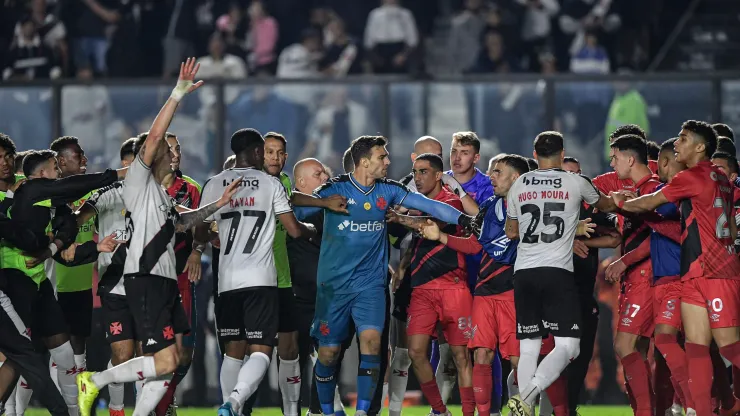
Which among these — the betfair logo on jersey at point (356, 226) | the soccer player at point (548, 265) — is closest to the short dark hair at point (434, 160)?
the betfair logo on jersey at point (356, 226)

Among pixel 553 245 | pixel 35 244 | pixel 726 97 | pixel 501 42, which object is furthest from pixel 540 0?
pixel 35 244

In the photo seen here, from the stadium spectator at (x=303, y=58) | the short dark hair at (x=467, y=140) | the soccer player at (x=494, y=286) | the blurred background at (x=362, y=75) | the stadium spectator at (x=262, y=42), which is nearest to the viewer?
the soccer player at (x=494, y=286)

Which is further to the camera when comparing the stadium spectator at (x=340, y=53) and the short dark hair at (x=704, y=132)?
the stadium spectator at (x=340, y=53)

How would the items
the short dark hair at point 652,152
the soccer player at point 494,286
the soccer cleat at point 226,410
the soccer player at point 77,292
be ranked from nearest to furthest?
the soccer cleat at point 226,410 < the soccer player at point 494,286 < the soccer player at point 77,292 < the short dark hair at point 652,152

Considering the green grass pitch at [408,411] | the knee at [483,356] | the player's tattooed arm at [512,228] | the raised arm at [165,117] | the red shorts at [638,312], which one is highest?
the raised arm at [165,117]

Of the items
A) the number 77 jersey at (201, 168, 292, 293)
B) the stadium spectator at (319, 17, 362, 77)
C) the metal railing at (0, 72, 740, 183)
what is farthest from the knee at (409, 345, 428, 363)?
the stadium spectator at (319, 17, 362, 77)

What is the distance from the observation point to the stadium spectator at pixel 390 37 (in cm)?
1758

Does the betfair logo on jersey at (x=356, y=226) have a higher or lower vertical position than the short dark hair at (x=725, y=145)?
lower

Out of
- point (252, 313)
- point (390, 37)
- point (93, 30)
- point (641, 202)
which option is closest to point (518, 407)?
point (641, 202)

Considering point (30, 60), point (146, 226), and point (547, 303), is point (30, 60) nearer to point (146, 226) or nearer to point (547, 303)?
point (146, 226)

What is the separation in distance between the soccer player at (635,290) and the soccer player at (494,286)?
871 millimetres

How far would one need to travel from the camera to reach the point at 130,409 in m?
13.7

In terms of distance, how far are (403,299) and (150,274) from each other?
2.83 metres

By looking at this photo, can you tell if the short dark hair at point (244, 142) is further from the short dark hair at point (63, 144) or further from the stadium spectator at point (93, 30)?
the stadium spectator at point (93, 30)
